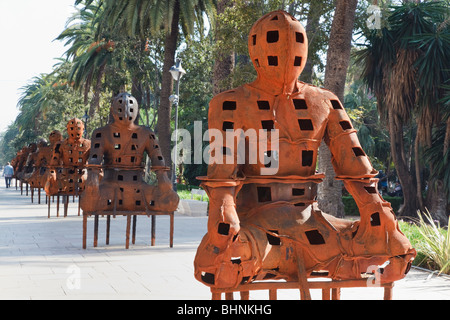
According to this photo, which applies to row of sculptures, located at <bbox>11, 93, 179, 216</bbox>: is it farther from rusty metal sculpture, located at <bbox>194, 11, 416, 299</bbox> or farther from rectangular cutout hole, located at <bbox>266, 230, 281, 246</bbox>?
rectangular cutout hole, located at <bbox>266, 230, 281, 246</bbox>

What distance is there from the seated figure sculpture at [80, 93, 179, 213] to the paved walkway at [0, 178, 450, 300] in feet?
2.49

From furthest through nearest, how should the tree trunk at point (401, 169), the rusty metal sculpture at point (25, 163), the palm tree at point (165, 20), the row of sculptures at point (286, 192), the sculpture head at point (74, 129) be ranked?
the rusty metal sculpture at point (25, 163), the tree trunk at point (401, 169), the palm tree at point (165, 20), the sculpture head at point (74, 129), the row of sculptures at point (286, 192)

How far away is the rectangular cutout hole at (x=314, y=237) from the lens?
3.68 m

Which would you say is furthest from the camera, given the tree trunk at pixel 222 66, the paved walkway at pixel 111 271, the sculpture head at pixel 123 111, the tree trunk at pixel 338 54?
the tree trunk at pixel 222 66

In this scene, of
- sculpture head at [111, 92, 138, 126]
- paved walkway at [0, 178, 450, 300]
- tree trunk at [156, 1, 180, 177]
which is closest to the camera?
paved walkway at [0, 178, 450, 300]

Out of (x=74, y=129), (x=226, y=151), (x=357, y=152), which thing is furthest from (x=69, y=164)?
(x=357, y=152)

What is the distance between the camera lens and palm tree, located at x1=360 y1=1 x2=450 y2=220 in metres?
17.9

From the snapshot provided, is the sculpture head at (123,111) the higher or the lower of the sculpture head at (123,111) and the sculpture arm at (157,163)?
the higher

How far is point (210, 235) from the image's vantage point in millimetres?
3441

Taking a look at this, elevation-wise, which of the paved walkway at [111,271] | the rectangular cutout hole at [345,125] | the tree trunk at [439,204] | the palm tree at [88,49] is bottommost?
the paved walkway at [111,271]

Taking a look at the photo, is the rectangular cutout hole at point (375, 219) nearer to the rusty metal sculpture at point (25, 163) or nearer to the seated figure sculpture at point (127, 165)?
the seated figure sculpture at point (127, 165)

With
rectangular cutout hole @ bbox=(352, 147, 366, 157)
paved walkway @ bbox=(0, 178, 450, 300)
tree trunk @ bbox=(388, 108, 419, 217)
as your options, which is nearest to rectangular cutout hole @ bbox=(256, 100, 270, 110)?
rectangular cutout hole @ bbox=(352, 147, 366, 157)

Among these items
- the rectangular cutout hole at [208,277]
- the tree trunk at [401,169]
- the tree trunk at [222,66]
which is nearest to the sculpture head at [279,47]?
the rectangular cutout hole at [208,277]

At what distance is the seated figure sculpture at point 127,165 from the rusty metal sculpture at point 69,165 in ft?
16.4
